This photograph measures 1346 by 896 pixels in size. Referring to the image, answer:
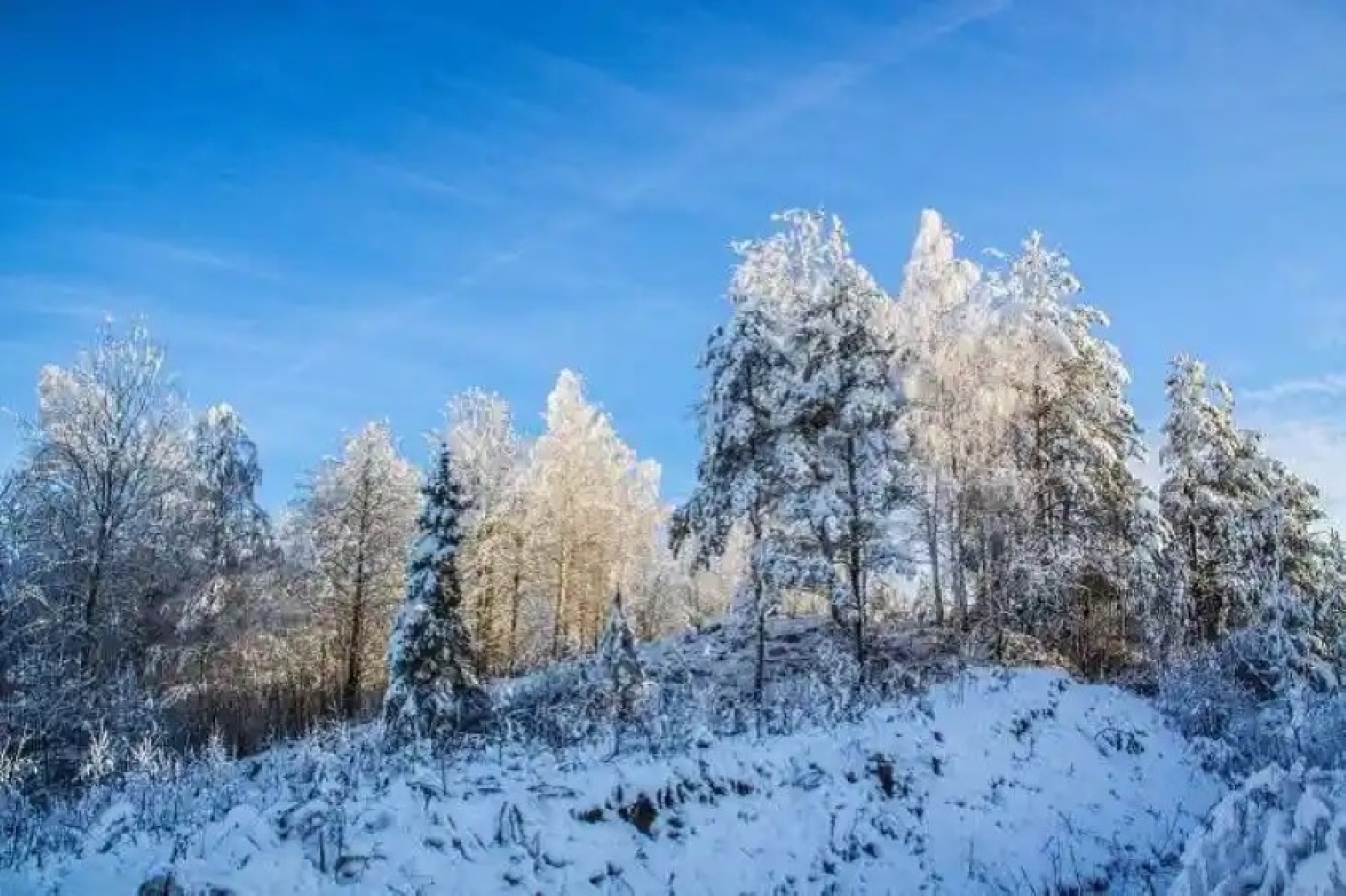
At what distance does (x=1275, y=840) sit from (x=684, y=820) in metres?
4.80

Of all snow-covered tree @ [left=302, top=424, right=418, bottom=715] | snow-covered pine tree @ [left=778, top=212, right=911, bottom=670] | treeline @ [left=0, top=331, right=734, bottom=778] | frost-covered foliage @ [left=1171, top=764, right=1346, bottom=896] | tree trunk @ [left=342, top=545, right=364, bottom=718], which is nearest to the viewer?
frost-covered foliage @ [left=1171, top=764, right=1346, bottom=896]

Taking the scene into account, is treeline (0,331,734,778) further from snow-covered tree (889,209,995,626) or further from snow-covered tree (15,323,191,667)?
snow-covered tree (889,209,995,626)

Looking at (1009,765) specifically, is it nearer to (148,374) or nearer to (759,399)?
(759,399)

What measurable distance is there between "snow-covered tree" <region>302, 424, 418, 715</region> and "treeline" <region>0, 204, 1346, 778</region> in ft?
0.33

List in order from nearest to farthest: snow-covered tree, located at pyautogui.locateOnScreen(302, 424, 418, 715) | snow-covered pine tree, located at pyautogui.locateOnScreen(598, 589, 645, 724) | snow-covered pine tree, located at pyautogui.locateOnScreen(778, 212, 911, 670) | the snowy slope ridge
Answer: the snowy slope ridge → snow-covered pine tree, located at pyautogui.locateOnScreen(598, 589, 645, 724) → snow-covered pine tree, located at pyautogui.locateOnScreen(778, 212, 911, 670) → snow-covered tree, located at pyautogui.locateOnScreen(302, 424, 418, 715)

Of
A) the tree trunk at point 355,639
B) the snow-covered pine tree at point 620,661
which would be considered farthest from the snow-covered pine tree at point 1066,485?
the tree trunk at point 355,639

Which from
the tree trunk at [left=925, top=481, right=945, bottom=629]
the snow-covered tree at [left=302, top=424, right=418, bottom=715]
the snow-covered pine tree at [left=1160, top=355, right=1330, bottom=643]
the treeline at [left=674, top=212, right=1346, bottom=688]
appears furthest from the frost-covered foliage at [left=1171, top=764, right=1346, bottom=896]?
the snow-covered tree at [left=302, top=424, right=418, bottom=715]

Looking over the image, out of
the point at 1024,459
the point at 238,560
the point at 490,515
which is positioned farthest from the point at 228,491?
the point at 1024,459

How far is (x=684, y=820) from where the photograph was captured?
8.89 metres

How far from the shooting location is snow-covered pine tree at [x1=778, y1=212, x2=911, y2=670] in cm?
2145

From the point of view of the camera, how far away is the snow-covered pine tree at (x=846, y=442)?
2145 cm

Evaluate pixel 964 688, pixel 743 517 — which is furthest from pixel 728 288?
pixel 964 688

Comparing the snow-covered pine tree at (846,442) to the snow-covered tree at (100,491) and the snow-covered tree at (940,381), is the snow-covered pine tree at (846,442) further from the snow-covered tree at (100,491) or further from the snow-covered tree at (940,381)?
the snow-covered tree at (100,491)

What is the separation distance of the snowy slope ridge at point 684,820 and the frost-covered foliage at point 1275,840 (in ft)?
10.8
